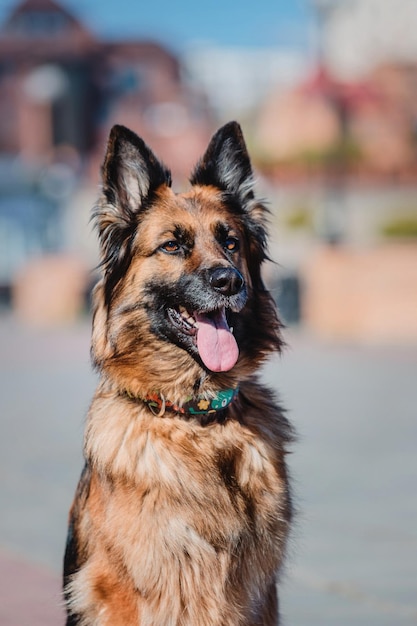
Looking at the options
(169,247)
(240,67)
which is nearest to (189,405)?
(169,247)

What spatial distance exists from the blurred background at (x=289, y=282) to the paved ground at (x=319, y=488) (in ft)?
0.07

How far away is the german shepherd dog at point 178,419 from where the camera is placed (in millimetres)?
3818

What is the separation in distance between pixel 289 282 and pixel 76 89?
1359 inches

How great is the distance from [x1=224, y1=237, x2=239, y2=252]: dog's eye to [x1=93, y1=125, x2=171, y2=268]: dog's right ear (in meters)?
0.39

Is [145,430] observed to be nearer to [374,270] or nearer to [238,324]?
[238,324]

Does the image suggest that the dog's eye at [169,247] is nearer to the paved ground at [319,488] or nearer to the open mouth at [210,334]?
the open mouth at [210,334]

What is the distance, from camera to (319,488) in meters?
7.76

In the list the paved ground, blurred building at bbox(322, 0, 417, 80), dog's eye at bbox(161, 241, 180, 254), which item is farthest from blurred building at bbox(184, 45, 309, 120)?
dog's eye at bbox(161, 241, 180, 254)

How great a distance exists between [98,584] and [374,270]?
52.5ft

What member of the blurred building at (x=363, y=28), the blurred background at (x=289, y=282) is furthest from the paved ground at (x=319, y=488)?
the blurred building at (x=363, y=28)

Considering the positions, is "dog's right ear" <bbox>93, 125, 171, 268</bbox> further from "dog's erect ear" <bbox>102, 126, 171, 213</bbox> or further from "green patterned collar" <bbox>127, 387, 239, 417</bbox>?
"green patterned collar" <bbox>127, 387, 239, 417</bbox>

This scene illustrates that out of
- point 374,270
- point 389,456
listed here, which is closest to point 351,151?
point 374,270

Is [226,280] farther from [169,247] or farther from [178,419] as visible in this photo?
[178,419]

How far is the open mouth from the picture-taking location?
4055 millimetres
